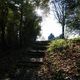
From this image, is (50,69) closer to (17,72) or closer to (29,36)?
(17,72)

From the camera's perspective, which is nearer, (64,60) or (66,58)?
(64,60)

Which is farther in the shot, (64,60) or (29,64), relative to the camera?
(29,64)

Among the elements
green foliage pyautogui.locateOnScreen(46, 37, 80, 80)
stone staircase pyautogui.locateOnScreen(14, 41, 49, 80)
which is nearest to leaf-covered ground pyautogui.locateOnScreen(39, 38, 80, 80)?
green foliage pyautogui.locateOnScreen(46, 37, 80, 80)

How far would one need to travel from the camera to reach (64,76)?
9422 mm

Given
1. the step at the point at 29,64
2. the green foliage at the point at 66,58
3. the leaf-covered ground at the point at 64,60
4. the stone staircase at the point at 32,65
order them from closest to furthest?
the leaf-covered ground at the point at 64,60 < the green foliage at the point at 66,58 < the stone staircase at the point at 32,65 < the step at the point at 29,64

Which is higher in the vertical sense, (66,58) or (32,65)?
(66,58)

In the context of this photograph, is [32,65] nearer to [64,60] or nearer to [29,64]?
[29,64]

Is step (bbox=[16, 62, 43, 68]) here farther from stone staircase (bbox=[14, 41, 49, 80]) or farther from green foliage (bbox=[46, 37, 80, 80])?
green foliage (bbox=[46, 37, 80, 80])

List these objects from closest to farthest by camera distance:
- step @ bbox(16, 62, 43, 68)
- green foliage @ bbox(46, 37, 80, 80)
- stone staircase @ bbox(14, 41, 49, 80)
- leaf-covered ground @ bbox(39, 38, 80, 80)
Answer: leaf-covered ground @ bbox(39, 38, 80, 80)
green foliage @ bbox(46, 37, 80, 80)
stone staircase @ bbox(14, 41, 49, 80)
step @ bbox(16, 62, 43, 68)

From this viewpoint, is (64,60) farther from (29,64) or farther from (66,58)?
(29,64)

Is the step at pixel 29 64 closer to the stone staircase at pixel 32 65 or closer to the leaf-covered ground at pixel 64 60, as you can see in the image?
the stone staircase at pixel 32 65

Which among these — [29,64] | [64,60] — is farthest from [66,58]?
[29,64]

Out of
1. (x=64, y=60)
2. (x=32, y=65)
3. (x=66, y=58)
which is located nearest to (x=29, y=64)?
(x=32, y=65)

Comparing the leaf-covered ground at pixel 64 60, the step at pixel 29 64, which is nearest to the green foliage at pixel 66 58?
the leaf-covered ground at pixel 64 60
